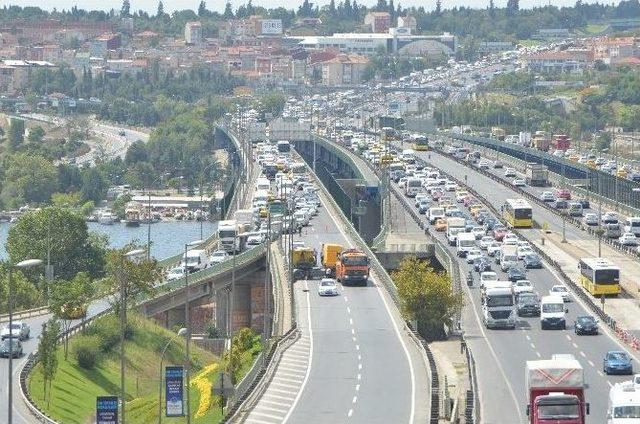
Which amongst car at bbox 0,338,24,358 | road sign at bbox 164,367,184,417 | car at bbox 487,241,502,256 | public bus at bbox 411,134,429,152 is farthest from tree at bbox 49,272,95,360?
public bus at bbox 411,134,429,152

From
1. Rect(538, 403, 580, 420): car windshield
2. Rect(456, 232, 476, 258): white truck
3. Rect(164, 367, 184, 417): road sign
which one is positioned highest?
Rect(538, 403, 580, 420): car windshield

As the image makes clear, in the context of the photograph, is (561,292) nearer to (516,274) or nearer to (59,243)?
(516,274)

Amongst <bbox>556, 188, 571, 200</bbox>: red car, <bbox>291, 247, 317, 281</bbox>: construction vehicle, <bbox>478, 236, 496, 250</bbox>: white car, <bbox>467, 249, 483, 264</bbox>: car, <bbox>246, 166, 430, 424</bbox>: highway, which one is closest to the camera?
<bbox>246, 166, 430, 424</bbox>: highway

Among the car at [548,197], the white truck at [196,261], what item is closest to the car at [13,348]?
the white truck at [196,261]

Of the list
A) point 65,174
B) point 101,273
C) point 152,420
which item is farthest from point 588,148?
point 152,420

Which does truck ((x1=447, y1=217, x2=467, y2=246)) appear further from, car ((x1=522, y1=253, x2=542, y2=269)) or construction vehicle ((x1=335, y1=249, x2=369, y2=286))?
construction vehicle ((x1=335, y1=249, x2=369, y2=286))

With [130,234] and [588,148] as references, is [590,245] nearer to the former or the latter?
[130,234]

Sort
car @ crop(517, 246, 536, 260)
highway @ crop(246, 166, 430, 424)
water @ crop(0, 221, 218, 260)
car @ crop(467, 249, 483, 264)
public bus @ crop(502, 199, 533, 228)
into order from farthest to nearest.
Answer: water @ crop(0, 221, 218, 260)
public bus @ crop(502, 199, 533, 228)
car @ crop(467, 249, 483, 264)
car @ crop(517, 246, 536, 260)
highway @ crop(246, 166, 430, 424)
